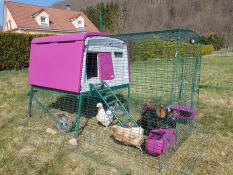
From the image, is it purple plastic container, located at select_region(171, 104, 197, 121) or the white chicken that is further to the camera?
the white chicken


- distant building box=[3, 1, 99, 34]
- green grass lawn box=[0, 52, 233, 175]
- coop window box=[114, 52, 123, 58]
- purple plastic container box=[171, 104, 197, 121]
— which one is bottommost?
green grass lawn box=[0, 52, 233, 175]

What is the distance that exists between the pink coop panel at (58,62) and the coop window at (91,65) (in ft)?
1.97

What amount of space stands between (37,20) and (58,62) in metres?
22.8

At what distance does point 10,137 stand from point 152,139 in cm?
267

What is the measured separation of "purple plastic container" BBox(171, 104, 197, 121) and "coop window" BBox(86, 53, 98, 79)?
1806 mm

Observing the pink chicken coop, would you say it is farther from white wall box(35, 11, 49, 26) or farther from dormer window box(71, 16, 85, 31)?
dormer window box(71, 16, 85, 31)

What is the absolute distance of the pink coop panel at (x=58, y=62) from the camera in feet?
14.3

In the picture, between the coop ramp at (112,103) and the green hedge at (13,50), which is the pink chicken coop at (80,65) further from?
the green hedge at (13,50)

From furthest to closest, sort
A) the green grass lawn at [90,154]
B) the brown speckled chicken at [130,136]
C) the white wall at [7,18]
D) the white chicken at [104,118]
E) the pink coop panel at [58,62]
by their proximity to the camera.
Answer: the white wall at [7,18], the white chicken at [104,118], the pink coop panel at [58,62], the brown speckled chicken at [130,136], the green grass lawn at [90,154]

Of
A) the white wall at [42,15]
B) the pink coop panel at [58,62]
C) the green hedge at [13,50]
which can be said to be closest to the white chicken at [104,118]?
the pink coop panel at [58,62]

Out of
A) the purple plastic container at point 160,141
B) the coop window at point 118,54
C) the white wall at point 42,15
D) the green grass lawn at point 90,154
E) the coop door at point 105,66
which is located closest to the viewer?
the green grass lawn at point 90,154

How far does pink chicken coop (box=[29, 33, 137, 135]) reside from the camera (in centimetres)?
441

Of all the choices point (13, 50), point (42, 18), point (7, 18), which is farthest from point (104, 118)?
point (7, 18)

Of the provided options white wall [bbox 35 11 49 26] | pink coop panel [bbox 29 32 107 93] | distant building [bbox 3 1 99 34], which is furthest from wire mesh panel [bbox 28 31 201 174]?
white wall [bbox 35 11 49 26]
